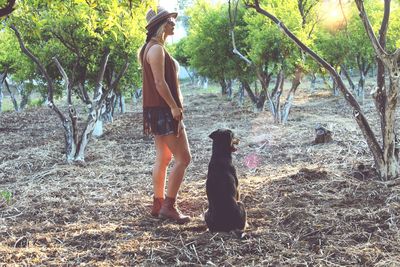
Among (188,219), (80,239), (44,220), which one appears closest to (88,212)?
(44,220)

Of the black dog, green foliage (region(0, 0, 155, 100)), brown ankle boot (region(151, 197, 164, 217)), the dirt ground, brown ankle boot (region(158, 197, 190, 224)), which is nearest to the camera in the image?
the dirt ground

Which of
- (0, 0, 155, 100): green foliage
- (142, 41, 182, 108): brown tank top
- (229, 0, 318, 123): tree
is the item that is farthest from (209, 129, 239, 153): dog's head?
(229, 0, 318, 123): tree

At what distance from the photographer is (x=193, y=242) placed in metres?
3.88

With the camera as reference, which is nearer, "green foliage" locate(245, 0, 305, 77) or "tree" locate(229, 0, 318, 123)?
"green foliage" locate(245, 0, 305, 77)

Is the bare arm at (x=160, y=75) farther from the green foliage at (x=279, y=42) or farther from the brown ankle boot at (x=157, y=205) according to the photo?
the green foliage at (x=279, y=42)

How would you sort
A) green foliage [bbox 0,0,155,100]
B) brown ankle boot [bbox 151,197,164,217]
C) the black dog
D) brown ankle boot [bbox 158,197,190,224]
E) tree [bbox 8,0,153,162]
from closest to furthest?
the black dog, brown ankle boot [bbox 158,197,190,224], brown ankle boot [bbox 151,197,164,217], green foliage [bbox 0,0,155,100], tree [bbox 8,0,153,162]

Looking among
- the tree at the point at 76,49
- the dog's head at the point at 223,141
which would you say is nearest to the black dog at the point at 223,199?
the dog's head at the point at 223,141

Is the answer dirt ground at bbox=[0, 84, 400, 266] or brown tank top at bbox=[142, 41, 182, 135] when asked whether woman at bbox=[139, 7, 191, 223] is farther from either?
dirt ground at bbox=[0, 84, 400, 266]

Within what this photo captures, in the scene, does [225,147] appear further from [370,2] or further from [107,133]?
[370,2]

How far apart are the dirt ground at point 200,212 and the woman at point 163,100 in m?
0.50

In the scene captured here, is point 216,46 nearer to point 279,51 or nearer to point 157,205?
point 279,51

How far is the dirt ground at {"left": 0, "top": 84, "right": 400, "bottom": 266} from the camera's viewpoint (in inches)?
143

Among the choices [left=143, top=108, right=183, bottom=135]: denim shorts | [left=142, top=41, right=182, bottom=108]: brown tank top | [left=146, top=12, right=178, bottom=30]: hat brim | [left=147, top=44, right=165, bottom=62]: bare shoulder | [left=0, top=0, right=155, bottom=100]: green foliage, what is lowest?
[left=143, top=108, right=183, bottom=135]: denim shorts

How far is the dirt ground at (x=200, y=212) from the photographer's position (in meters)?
3.62
